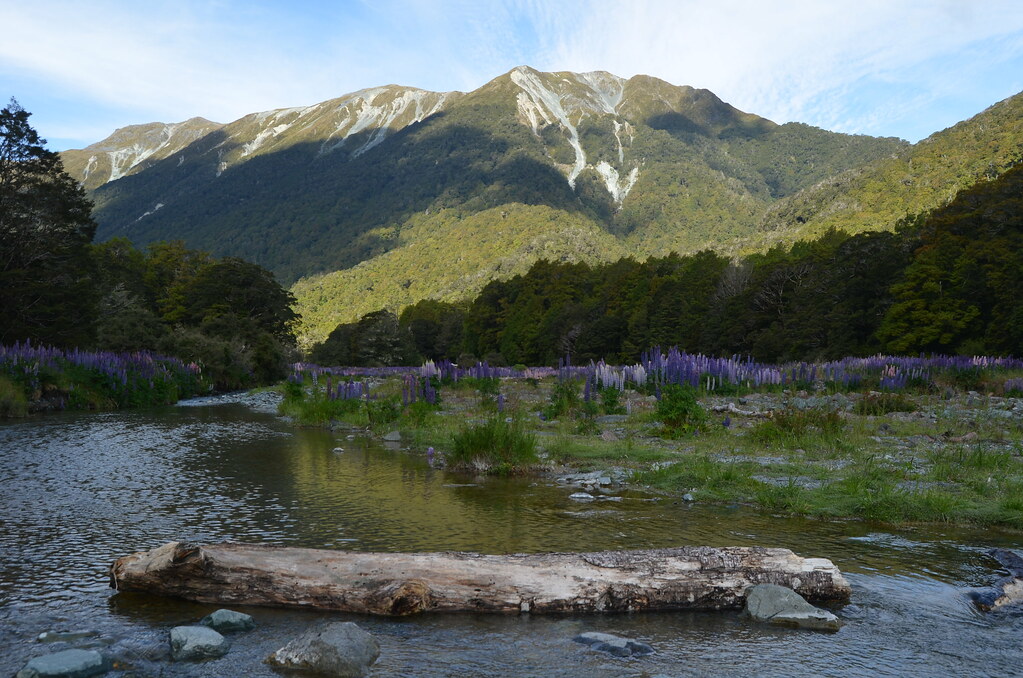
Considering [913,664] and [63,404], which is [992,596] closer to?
[913,664]

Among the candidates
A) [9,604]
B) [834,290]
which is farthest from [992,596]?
[834,290]

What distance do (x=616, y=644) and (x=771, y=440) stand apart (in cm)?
983

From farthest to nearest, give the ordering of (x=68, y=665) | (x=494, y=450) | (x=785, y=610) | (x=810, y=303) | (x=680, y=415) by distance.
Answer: (x=810, y=303), (x=680, y=415), (x=494, y=450), (x=785, y=610), (x=68, y=665)

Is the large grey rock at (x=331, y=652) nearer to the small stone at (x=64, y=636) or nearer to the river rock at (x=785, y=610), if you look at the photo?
the small stone at (x=64, y=636)

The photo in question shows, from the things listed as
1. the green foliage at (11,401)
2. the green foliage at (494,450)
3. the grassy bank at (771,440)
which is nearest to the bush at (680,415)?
the grassy bank at (771,440)

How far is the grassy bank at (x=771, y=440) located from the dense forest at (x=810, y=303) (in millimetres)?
11076

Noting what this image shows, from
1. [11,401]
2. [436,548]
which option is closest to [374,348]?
[11,401]

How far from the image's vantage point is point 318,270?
198 m

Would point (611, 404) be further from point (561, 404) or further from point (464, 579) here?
point (464, 579)

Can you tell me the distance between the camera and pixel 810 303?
41031mm

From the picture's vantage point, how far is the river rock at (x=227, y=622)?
14.7 ft

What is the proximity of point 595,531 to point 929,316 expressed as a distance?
30850 millimetres

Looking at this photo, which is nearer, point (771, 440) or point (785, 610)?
point (785, 610)

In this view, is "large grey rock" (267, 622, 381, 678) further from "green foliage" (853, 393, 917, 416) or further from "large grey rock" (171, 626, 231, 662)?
"green foliage" (853, 393, 917, 416)
